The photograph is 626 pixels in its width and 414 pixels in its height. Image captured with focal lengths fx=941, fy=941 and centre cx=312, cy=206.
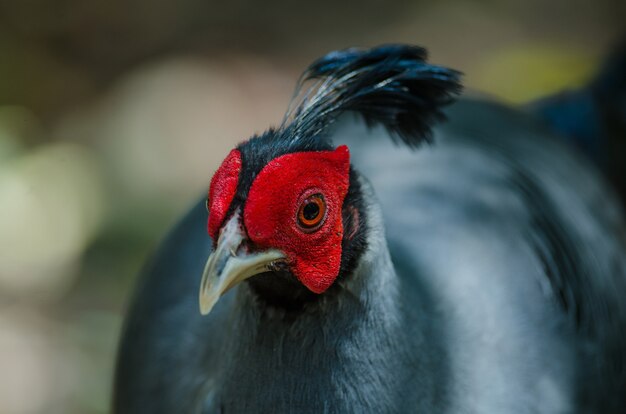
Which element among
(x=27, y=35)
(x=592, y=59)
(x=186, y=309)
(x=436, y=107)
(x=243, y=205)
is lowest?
(x=186, y=309)

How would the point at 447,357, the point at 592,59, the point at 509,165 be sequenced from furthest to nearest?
1. the point at 592,59
2. the point at 509,165
3. the point at 447,357

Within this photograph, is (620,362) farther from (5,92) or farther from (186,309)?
(5,92)

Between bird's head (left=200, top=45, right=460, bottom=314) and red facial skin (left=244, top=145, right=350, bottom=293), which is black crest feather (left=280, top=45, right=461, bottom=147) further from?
red facial skin (left=244, top=145, right=350, bottom=293)

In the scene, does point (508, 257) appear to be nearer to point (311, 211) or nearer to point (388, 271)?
point (388, 271)

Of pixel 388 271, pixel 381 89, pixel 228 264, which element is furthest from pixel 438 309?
pixel 228 264

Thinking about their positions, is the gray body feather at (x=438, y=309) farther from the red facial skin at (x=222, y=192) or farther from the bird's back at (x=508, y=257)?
the red facial skin at (x=222, y=192)

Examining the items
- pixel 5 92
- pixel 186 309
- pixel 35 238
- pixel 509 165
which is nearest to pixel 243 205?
pixel 186 309
